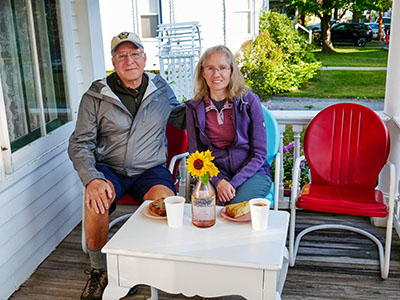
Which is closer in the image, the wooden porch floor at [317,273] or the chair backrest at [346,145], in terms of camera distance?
the wooden porch floor at [317,273]

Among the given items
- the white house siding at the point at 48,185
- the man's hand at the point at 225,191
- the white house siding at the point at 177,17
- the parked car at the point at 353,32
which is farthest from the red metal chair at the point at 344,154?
the parked car at the point at 353,32

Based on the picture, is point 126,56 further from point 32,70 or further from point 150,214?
point 150,214

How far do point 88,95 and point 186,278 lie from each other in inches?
49.1

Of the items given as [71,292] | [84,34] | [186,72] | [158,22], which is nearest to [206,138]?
[71,292]

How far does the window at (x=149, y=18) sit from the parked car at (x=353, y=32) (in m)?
8.20

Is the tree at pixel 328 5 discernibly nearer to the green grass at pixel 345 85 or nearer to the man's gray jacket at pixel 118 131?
the green grass at pixel 345 85

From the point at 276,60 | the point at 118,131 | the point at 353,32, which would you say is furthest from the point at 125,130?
the point at 353,32

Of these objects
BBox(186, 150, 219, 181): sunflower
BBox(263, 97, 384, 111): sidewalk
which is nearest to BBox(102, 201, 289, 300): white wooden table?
BBox(186, 150, 219, 181): sunflower

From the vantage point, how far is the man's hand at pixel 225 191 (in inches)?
92.0

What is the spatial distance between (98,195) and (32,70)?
933mm

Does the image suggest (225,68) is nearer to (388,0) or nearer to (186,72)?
(186,72)

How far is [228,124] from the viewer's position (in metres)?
2.46

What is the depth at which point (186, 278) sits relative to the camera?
170 cm

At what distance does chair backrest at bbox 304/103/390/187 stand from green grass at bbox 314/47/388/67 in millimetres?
10121
